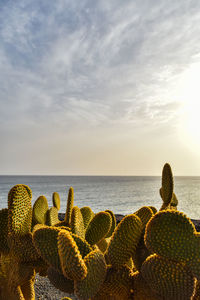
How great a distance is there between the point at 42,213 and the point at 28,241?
98 cm

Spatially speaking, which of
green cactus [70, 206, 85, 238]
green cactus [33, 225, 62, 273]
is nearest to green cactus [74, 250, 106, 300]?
green cactus [33, 225, 62, 273]

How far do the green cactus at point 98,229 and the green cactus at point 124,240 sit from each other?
28cm

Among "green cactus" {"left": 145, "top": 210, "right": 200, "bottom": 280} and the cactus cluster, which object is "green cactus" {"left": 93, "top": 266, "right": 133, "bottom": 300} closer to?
the cactus cluster

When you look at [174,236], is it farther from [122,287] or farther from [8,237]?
[8,237]

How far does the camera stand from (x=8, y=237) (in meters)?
0.91

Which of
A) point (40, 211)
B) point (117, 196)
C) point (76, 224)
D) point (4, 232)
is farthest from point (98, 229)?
point (117, 196)

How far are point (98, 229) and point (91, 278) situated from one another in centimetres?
43

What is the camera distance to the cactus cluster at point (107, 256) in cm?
66

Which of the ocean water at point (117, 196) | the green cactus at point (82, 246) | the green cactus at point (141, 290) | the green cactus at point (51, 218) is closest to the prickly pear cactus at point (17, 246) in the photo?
the green cactus at point (82, 246)

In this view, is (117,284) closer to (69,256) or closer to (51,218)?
(69,256)

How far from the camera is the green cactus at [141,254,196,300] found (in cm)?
66

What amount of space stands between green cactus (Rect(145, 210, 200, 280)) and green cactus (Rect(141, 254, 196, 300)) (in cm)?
3

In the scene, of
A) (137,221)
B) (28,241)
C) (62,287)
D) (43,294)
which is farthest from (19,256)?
(43,294)

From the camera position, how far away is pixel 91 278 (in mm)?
667
